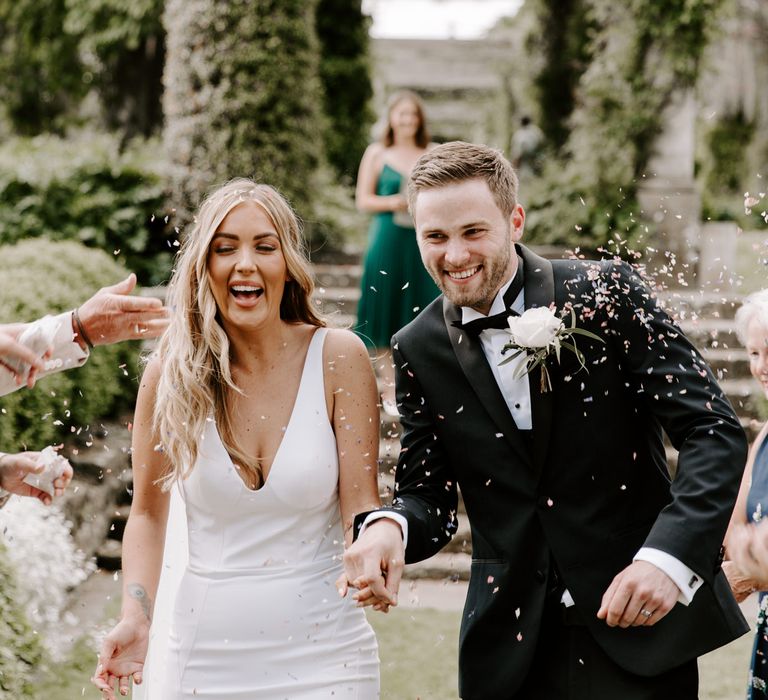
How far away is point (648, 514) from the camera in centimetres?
280

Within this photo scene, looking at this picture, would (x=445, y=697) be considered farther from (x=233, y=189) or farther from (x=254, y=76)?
(x=254, y=76)

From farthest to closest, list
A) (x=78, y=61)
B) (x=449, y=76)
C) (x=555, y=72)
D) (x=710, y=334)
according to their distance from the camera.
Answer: (x=449, y=76) < (x=78, y=61) < (x=555, y=72) < (x=710, y=334)

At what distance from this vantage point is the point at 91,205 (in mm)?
10492

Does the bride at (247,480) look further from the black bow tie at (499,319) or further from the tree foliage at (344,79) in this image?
the tree foliage at (344,79)

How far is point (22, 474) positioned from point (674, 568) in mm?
1906

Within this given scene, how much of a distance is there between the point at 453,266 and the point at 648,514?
85 centimetres

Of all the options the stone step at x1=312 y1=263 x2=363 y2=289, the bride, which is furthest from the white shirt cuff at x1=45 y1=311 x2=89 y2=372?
the stone step at x1=312 y1=263 x2=363 y2=289

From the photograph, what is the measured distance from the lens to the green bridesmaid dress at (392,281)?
27.2ft

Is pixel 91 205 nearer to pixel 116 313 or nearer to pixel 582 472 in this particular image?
pixel 116 313

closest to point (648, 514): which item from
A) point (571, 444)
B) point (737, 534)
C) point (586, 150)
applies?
point (571, 444)

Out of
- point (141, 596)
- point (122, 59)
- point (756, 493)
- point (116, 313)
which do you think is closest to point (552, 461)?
point (756, 493)

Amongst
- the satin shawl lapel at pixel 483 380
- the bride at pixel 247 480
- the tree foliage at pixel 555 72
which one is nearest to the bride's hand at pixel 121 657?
the bride at pixel 247 480

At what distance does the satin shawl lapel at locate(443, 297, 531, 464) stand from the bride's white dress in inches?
19.5

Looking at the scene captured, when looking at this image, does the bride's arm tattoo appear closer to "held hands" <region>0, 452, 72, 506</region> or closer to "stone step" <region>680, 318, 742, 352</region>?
"held hands" <region>0, 452, 72, 506</region>
